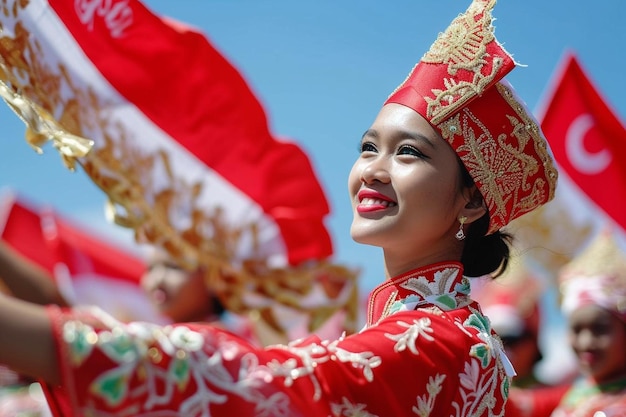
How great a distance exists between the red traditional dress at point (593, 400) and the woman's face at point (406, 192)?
2008 millimetres

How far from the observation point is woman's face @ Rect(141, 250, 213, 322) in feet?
17.8

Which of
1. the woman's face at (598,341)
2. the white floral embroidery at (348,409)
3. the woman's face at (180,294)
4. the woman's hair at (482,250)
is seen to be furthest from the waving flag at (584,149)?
the white floral embroidery at (348,409)

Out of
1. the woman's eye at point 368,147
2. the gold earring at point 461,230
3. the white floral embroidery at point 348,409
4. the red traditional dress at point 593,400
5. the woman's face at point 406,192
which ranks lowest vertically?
the red traditional dress at point 593,400

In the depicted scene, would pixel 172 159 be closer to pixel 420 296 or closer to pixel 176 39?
pixel 176 39

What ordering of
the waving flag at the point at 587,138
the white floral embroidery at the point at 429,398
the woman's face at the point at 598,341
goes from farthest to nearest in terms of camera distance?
1. the waving flag at the point at 587,138
2. the woman's face at the point at 598,341
3. the white floral embroidery at the point at 429,398

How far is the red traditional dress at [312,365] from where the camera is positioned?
1.46 m

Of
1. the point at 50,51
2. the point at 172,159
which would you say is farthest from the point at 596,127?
the point at 50,51

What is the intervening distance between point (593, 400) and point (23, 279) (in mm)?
2815

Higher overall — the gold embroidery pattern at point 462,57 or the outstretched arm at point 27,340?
the outstretched arm at point 27,340

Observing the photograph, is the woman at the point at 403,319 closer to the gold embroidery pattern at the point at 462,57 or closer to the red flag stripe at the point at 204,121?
the gold embroidery pattern at the point at 462,57

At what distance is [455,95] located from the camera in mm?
2402

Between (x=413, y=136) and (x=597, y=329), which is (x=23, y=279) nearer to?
(x=413, y=136)

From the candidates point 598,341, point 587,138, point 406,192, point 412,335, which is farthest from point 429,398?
point 587,138

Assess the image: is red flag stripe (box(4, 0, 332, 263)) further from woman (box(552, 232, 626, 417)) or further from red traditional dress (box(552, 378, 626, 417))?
red traditional dress (box(552, 378, 626, 417))
